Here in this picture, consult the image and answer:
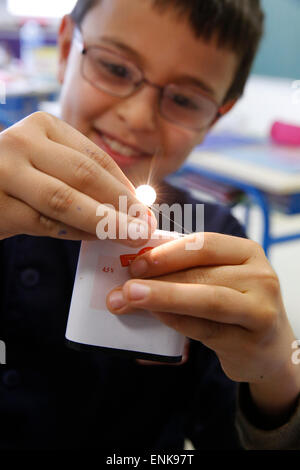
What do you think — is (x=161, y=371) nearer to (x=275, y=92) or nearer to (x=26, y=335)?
(x=26, y=335)

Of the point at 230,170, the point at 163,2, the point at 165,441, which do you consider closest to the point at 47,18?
the point at 230,170

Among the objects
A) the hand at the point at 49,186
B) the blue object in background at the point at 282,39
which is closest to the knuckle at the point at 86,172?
the hand at the point at 49,186

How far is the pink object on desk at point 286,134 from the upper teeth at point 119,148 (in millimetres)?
1660

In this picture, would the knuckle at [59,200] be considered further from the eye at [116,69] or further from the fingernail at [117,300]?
the eye at [116,69]

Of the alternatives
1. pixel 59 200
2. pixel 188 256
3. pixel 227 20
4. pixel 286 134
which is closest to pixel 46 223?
pixel 59 200

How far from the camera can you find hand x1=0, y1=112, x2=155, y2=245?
366mm

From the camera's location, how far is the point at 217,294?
15.0 inches

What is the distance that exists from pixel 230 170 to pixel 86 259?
1.29 m

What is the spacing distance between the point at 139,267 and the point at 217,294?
0.08m

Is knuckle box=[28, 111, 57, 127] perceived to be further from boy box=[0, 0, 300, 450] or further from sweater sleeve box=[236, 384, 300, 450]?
sweater sleeve box=[236, 384, 300, 450]

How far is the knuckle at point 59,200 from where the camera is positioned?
36 cm

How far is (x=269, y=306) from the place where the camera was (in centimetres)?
41

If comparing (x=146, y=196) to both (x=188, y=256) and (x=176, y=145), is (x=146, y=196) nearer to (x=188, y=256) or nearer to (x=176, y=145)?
(x=188, y=256)

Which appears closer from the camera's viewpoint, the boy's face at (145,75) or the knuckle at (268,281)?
the knuckle at (268,281)
